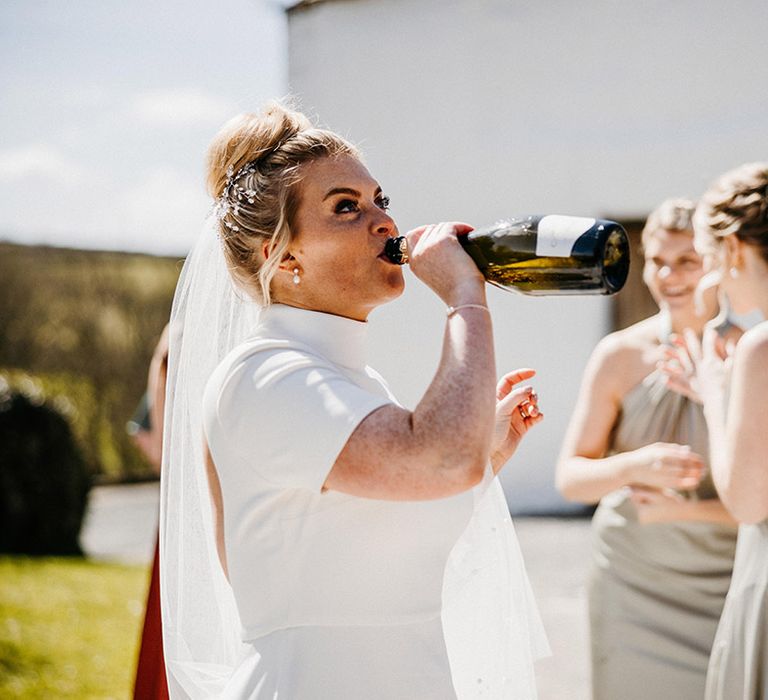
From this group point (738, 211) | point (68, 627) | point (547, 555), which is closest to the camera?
point (738, 211)

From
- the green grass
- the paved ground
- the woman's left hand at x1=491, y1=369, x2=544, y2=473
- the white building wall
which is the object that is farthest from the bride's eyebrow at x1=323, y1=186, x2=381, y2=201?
the white building wall

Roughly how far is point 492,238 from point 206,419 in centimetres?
54

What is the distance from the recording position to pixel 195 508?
6.57 feet

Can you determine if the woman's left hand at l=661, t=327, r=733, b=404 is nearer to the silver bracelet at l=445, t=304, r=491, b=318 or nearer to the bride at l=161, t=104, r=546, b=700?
the bride at l=161, t=104, r=546, b=700

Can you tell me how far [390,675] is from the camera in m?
1.53

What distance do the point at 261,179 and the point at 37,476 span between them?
6.81m

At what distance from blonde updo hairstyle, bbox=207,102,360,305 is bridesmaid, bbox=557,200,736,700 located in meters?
1.42

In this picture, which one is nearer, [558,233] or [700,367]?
[558,233]

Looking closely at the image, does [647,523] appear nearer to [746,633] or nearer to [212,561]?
[746,633]

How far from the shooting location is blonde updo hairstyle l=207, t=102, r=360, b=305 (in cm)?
166

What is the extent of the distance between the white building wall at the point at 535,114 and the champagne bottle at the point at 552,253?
4671 millimetres

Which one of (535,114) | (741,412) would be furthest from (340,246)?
(535,114)

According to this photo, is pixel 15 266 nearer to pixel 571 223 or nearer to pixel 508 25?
pixel 508 25

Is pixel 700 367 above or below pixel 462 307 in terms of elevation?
below
